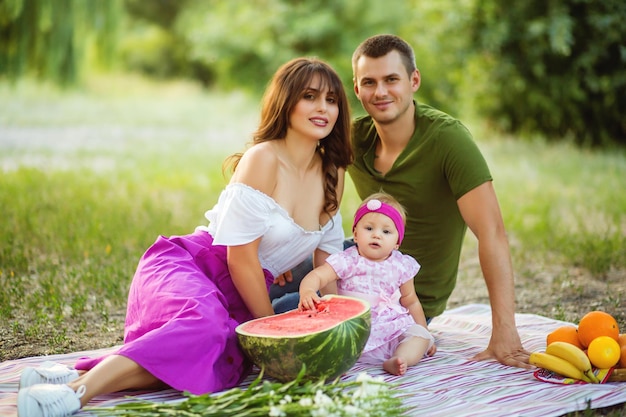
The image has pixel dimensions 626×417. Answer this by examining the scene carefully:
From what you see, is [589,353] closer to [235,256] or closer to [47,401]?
[235,256]

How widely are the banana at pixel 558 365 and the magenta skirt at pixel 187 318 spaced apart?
57.3 inches

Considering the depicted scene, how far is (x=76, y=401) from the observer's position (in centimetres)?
312

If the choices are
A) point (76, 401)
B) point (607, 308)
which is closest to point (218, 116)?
point (607, 308)

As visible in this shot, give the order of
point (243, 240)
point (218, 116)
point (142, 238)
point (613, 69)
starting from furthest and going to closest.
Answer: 1. point (218, 116)
2. point (613, 69)
3. point (142, 238)
4. point (243, 240)

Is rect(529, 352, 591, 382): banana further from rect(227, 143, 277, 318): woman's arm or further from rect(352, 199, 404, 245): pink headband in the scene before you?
rect(227, 143, 277, 318): woman's arm

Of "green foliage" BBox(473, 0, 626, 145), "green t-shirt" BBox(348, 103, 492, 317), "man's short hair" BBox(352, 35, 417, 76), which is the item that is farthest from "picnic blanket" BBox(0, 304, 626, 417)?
"green foliage" BBox(473, 0, 626, 145)

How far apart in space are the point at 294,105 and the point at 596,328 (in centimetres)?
193

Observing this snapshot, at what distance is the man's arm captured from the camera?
3961 millimetres

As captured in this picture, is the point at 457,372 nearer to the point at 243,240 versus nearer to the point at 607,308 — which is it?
the point at 243,240

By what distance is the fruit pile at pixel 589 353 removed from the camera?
365 cm

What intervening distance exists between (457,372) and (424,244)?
922mm

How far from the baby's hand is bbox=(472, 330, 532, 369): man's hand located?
1016 mm

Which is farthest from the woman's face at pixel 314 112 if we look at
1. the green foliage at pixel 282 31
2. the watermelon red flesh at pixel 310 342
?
the green foliage at pixel 282 31

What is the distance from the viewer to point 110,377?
3.22 meters
